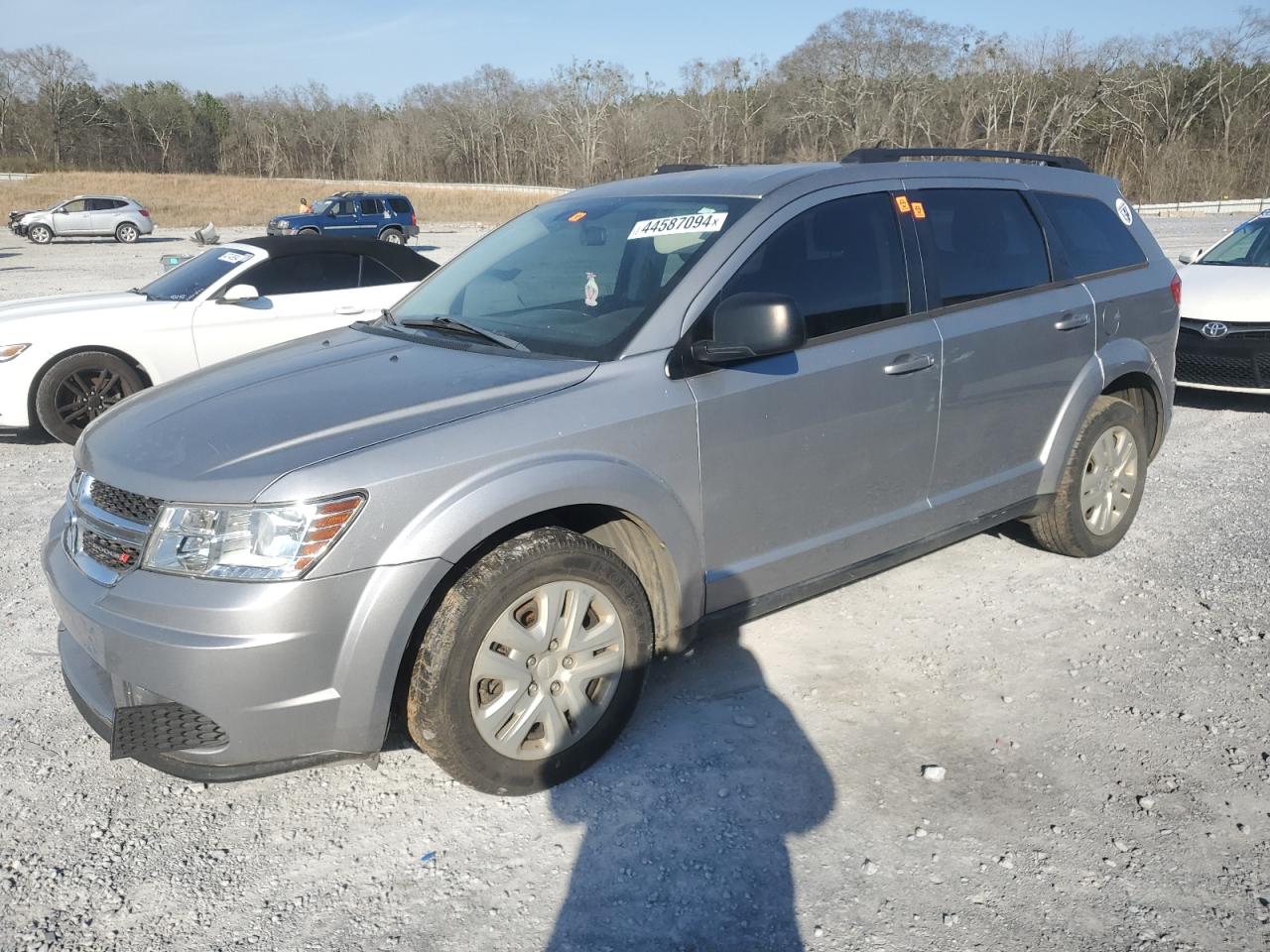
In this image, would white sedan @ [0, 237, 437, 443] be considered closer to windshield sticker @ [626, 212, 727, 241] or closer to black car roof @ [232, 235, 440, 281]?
black car roof @ [232, 235, 440, 281]

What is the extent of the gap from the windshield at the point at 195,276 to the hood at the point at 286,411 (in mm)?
4644

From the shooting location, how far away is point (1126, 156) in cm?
5456

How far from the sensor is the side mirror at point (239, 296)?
25.1 feet

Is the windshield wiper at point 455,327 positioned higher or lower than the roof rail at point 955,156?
lower

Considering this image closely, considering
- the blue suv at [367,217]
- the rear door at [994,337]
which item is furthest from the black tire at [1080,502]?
the blue suv at [367,217]

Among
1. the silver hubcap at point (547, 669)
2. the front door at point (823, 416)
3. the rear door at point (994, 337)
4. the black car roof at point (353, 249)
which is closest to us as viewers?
the silver hubcap at point (547, 669)

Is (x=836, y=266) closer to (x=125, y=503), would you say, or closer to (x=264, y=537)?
(x=264, y=537)

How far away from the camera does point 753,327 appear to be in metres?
3.25

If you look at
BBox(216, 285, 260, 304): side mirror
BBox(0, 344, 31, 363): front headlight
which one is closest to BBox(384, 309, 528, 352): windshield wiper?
BBox(216, 285, 260, 304): side mirror

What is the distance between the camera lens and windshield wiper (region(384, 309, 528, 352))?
3605mm

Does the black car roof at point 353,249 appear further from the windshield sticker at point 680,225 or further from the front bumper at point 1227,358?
the front bumper at point 1227,358

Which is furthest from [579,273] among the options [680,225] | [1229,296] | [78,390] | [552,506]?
[1229,296]

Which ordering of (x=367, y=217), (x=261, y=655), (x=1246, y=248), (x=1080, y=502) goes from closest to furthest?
1. (x=261, y=655)
2. (x=1080, y=502)
3. (x=1246, y=248)
4. (x=367, y=217)

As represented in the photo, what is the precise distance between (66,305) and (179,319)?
0.86 meters
